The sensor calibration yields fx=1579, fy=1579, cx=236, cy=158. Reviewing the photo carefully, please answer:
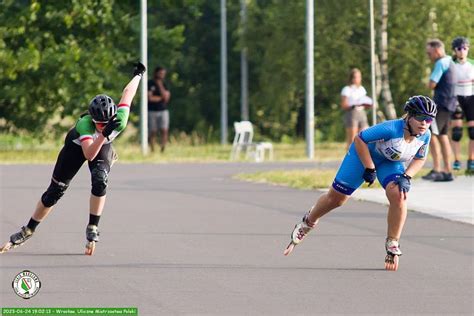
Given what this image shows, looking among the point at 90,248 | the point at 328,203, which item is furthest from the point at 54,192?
the point at 328,203

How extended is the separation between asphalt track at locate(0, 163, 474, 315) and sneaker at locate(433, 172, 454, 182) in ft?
6.97

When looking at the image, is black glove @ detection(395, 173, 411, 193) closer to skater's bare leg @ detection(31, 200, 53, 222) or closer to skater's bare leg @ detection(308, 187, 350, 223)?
skater's bare leg @ detection(308, 187, 350, 223)

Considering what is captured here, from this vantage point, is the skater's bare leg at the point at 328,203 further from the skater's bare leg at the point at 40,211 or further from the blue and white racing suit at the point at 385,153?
the skater's bare leg at the point at 40,211

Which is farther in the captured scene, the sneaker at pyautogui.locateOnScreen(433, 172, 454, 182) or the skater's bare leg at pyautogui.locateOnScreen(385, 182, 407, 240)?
the sneaker at pyautogui.locateOnScreen(433, 172, 454, 182)

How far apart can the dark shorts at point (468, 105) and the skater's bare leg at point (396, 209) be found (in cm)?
973

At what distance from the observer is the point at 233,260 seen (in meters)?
13.0

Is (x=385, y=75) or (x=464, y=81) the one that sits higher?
Answer: (x=464, y=81)

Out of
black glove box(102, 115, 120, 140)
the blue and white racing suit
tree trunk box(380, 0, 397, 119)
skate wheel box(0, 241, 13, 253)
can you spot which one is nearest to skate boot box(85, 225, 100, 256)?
skate wheel box(0, 241, 13, 253)

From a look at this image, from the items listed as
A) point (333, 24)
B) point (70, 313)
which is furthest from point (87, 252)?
point (333, 24)

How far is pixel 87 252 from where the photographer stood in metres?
13.4

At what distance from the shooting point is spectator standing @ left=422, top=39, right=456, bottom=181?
21.4 metres

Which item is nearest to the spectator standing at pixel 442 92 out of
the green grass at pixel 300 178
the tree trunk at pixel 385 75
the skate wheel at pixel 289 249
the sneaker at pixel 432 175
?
the sneaker at pixel 432 175

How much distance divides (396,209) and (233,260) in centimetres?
143

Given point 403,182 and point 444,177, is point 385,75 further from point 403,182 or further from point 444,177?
point 403,182
